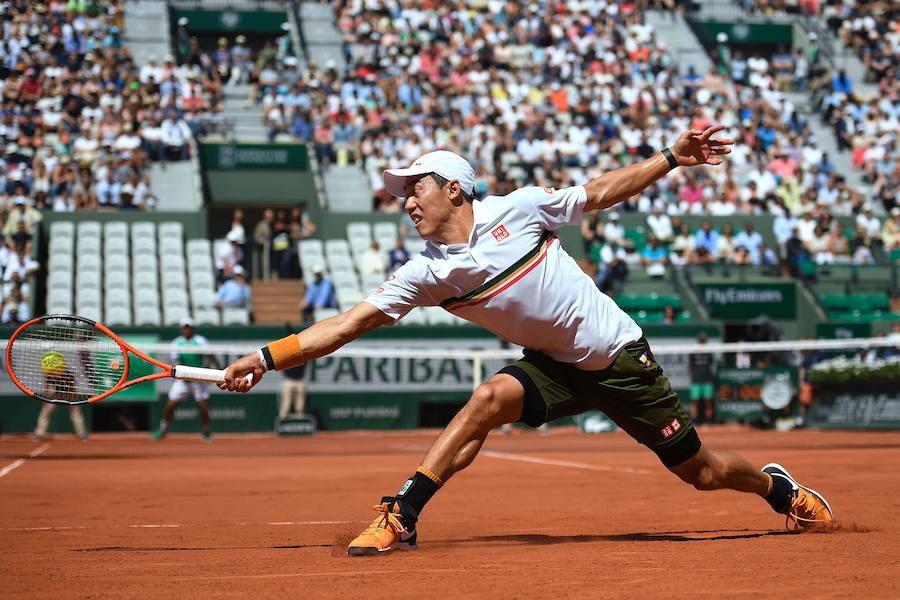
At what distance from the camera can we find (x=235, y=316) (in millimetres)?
20688

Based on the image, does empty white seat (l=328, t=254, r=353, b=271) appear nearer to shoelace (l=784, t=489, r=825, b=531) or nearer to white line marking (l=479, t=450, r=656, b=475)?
white line marking (l=479, t=450, r=656, b=475)

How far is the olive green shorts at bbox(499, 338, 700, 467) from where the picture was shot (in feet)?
20.8

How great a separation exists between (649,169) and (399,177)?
129 cm

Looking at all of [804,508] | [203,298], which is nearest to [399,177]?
[804,508]

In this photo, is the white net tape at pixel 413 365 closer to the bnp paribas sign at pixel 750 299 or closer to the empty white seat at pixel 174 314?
the empty white seat at pixel 174 314

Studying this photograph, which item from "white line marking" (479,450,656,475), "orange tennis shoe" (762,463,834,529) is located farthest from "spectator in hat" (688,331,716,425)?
"orange tennis shoe" (762,463,834,529)

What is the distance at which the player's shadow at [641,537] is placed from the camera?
22.0ft

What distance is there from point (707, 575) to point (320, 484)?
6.72m

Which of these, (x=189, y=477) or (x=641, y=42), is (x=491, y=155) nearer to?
(x=641, y=42)

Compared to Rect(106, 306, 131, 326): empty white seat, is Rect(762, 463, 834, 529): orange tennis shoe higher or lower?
lower

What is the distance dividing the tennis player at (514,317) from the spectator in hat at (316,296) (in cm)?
1456

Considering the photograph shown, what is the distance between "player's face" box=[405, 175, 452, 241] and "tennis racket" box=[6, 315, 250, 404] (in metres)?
1.73

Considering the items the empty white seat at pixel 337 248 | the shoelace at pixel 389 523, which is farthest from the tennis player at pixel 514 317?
the empty white seat at pixel 337 248

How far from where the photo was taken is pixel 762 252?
2452 cm
